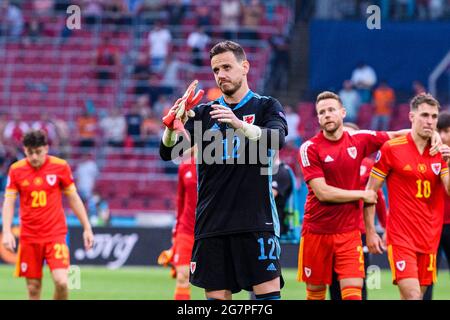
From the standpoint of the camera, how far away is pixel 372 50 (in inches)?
1041

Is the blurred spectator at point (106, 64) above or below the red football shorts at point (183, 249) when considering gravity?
above

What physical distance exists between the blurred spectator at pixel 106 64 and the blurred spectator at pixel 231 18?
295 cm

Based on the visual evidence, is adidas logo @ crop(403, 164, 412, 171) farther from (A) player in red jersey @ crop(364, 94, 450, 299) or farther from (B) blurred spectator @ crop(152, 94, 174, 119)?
(B) blurred spectator @ crop(152, 94, 174, 119)

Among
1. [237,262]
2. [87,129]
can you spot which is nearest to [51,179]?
[237,262]

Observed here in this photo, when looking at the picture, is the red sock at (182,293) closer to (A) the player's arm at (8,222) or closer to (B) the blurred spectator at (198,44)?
(A) the player's arm at (8,222)

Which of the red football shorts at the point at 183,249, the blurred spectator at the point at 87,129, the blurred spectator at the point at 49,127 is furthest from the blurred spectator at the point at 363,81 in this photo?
the red football shorts at the point at 183,249

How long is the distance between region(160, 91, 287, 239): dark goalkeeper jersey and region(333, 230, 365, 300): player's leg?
7.63 feet

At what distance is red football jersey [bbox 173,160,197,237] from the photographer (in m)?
12.0

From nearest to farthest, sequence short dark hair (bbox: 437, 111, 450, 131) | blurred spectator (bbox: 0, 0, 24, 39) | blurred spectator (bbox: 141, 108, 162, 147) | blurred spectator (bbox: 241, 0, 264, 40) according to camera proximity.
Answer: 1. short dark hair (bbox: 437, 111, 450, 131)
2. blurred spectator (bbox: 141, 108, 162, 147)
3. blurred spectator (bbox: 241, 0, 264, 40)
4. blurred spectator (bbox: 0, 0, 24, 39)

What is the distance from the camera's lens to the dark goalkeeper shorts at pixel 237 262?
7.18 m

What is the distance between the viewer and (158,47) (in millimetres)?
26594

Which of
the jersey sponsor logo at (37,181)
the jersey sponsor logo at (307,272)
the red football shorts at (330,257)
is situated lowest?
the jersey sponsor logo at (307,272)

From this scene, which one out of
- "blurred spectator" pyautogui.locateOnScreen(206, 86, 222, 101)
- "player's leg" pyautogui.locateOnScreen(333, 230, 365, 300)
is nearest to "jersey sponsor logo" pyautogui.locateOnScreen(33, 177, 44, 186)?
"player's leg" pyautogui.locateOnScreen(333, 230, 365, 300)
